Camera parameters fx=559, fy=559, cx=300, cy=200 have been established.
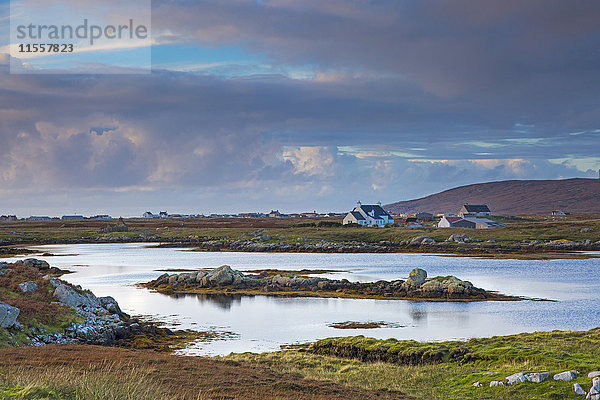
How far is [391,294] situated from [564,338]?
77.6 ft

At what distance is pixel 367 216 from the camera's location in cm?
16038

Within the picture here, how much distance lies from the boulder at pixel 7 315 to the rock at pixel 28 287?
22.5ft

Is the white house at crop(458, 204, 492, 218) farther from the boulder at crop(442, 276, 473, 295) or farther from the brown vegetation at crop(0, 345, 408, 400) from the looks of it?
the brown vegetation at crop(0, 345, 408, 400)

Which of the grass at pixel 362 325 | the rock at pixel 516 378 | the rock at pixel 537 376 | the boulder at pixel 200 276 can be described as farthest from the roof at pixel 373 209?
the rock at pixel 537 376

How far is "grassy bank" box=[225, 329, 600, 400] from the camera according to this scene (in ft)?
61.5

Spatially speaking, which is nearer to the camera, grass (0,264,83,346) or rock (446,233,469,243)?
grass (0,264,83,346)

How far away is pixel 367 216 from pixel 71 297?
129827mm

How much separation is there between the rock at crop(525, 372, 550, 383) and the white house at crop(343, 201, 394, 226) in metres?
137

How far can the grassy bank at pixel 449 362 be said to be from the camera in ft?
61.5

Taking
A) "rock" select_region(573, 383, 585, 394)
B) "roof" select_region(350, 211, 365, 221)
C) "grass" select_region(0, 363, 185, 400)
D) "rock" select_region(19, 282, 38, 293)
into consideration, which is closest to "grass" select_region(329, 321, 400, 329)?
"rock" select_region(19, 282, 38, 293)

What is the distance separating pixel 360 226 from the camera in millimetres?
149250

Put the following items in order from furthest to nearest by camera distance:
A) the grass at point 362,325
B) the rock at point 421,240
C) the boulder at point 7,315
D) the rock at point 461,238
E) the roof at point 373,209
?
the roof at point 373,209 → the rock at point 421,240 → the rock at point 461,238 → the grass at point 362,325 → the boulder at point 7,315

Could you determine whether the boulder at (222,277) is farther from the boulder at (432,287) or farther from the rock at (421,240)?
the rock at (421,240)

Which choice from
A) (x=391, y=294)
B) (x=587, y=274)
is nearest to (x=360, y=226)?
(x=587, y=274)
